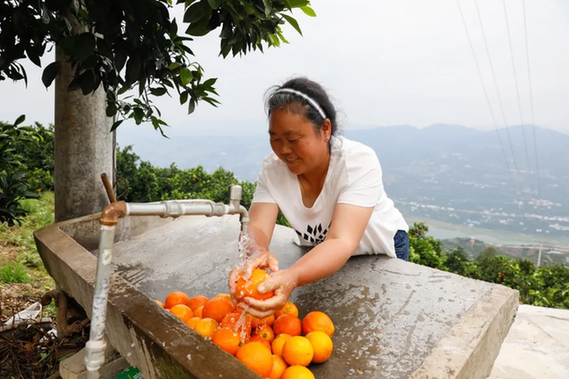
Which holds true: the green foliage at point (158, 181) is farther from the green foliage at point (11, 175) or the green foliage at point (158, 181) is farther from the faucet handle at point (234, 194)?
the faucet handle at point (234, 194)

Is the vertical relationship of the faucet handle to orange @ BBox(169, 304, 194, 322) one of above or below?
above

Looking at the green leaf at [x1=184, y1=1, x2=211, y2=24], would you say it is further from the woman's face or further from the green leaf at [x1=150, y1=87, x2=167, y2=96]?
the green leaf at [x1=150, y1=87, x2=167, y2=96]

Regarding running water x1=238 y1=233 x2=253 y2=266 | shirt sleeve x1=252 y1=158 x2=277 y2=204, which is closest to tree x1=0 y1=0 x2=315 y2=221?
shirt sleeve x1=252 y1=158 x2=277 y2=204

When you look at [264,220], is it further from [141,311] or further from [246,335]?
[141,311]

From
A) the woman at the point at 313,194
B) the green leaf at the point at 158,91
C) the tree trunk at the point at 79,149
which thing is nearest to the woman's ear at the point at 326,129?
the woman at the point at 313,194

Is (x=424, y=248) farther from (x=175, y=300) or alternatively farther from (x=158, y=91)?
(x=158, y=91)

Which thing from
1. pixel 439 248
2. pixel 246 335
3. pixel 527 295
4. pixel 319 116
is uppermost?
pixel 319 116

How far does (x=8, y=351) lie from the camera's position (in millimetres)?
2965

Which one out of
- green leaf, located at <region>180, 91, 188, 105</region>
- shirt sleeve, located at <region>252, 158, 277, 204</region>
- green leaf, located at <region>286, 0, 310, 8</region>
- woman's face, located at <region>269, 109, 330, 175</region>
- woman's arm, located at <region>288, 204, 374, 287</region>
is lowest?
woman's arm, located at <region>288, 204, 374, 287</region>

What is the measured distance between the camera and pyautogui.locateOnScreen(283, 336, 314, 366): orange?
72.8 inches

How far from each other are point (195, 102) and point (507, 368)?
3418 mm

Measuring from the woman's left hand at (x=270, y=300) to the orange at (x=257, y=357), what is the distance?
161mm

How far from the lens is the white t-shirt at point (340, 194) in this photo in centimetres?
248

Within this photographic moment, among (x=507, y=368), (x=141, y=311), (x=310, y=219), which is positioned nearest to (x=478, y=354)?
(x=310, y=219)
